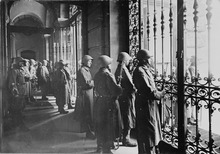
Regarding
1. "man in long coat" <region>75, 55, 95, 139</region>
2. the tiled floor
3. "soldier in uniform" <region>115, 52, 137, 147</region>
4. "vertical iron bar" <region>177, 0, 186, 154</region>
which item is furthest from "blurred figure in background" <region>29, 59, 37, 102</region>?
"vertical iron bar" <region>177, 0, 186, 154</region>

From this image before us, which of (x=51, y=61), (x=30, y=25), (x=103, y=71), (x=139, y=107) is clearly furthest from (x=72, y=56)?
(x=139, y=107)

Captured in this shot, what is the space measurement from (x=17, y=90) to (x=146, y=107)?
2177mm

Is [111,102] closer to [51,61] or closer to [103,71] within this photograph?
[103,71]

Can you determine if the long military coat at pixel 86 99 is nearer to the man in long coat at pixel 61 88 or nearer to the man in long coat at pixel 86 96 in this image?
the man in long coat at pixel 86 96

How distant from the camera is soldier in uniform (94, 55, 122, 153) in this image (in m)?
3.30

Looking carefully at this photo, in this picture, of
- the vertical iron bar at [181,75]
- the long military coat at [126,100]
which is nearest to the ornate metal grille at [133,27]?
the long military coat at [126,100]

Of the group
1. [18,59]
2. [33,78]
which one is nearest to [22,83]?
[33,78]

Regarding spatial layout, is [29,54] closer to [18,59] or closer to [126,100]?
[18,59]

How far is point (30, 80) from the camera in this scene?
386 centimetres

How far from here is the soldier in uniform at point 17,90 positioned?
3575 mm

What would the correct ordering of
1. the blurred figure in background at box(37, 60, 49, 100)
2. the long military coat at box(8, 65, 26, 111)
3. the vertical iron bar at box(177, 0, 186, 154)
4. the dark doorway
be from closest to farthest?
1. the vertical iron bar at box(177, 0, 186, 154)
2. the long military coat at box(8, 65, 26, 111)
3. the dark doorway
4. the blurred figure in background at box(37, 60, 49, 100)

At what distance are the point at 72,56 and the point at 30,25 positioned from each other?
1.09m

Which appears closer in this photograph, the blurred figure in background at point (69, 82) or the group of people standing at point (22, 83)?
the group of people standing at point (22, 83)

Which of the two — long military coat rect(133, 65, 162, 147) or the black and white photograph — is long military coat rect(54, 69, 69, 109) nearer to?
the black and white photograph
